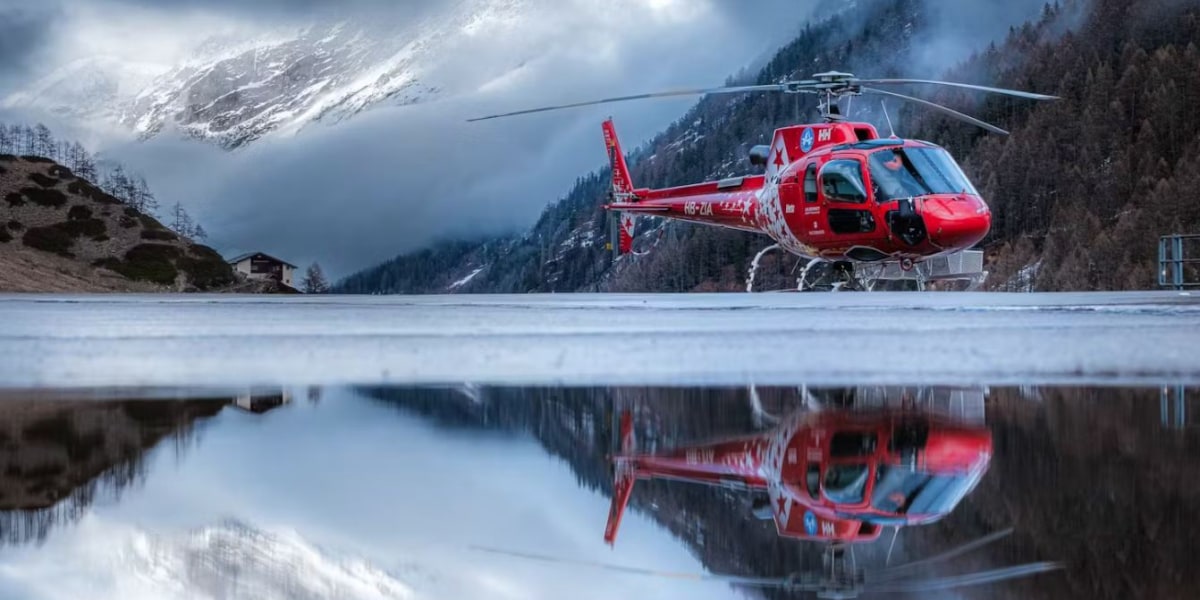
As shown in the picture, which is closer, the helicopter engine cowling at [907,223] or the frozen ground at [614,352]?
the frozen ground at [614,352]

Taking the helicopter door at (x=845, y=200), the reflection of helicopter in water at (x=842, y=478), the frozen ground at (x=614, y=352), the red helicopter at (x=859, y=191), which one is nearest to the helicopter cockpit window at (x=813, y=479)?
the reflection of helicopter in water at (x=842, y=478)

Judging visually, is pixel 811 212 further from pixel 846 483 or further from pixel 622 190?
pixel 846 483

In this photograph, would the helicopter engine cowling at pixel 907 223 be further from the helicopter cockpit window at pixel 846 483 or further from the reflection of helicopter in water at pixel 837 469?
the helicopter cockpit window at pixel 846 483

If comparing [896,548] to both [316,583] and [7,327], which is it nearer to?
[316,583]

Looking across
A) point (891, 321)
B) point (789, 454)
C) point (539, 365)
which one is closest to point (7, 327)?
point (539, 365)

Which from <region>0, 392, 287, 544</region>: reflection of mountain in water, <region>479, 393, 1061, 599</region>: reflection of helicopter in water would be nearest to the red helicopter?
<region>0, 392, 287, 544</region>: reflection of mountain in water

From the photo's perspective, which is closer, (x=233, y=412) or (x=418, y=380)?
(x=233, y=412)

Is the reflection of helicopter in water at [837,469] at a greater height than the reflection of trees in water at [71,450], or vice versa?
the reflection of trees in water at [71,450]

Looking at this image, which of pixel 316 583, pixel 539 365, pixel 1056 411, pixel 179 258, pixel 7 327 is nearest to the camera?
pixel 316 583
